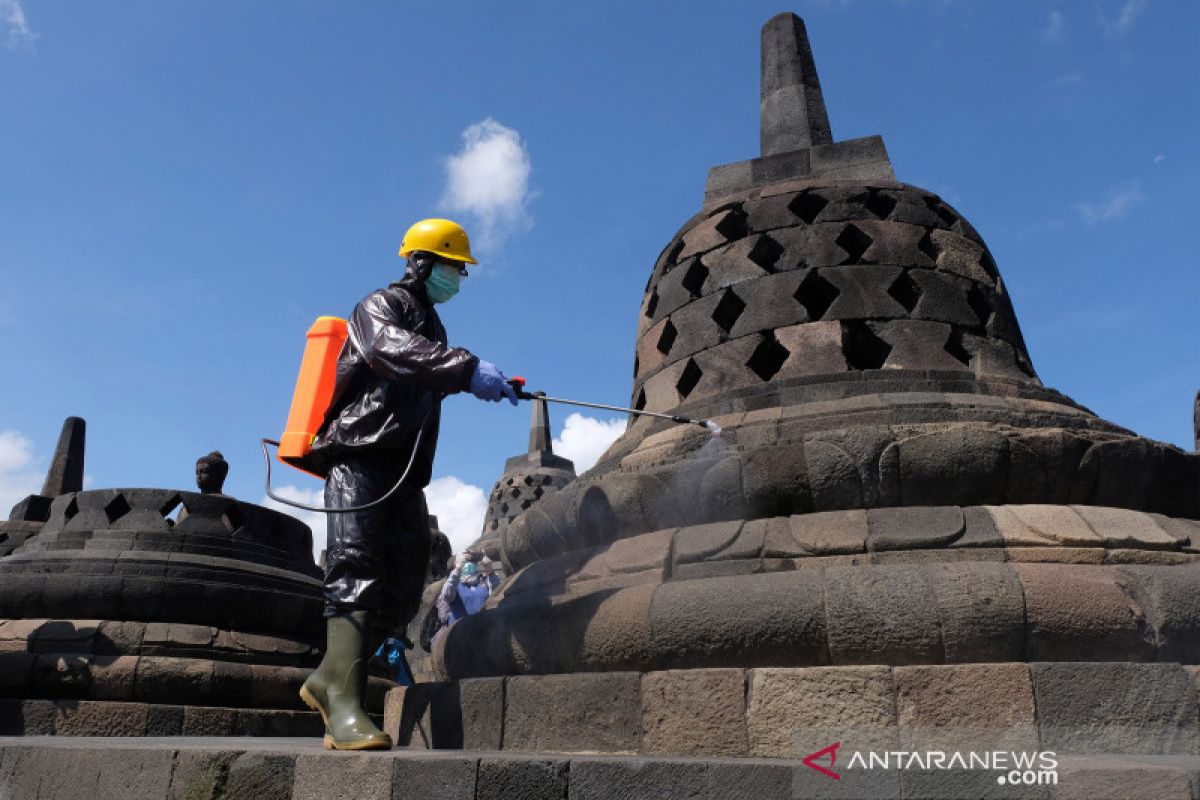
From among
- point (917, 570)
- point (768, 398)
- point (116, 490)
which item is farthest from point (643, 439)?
point (116, 490)

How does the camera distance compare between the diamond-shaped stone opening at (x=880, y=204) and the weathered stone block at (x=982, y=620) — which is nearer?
the weathered stone block at (x=982, y=620)

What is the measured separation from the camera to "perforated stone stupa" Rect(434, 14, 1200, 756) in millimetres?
3070

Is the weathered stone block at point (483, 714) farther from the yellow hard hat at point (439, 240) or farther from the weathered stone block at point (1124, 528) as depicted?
the weathered stone block at point (1124, 528)

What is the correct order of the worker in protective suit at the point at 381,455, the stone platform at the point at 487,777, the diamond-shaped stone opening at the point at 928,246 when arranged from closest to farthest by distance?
1. the stone platform at the point at 487,777
2. the worker in protective suit at the point at 381,455
3. the diamond-shaped stone opening at the point at 928,246

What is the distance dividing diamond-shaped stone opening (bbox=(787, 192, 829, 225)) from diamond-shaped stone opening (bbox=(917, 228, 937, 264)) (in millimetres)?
618

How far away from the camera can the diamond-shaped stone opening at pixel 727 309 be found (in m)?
5.39

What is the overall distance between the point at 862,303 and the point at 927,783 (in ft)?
11.0

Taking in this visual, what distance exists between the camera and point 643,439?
503 centimetres

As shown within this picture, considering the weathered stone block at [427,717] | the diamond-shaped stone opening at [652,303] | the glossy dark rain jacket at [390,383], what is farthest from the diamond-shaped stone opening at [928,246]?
the weathered stone block at [427,717]

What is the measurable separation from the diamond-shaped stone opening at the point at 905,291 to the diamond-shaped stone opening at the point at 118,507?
6984 mm

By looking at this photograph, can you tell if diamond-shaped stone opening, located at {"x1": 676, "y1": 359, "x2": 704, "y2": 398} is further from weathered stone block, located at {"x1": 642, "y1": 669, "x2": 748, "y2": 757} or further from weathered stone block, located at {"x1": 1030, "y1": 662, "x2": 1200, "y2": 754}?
weathered stone block, located at {"x1": 1030, "y1": 662, "x2": 1200, "y2": 754}

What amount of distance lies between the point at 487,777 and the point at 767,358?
3173 millimetres

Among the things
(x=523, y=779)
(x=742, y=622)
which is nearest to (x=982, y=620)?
(x=742, y=622)

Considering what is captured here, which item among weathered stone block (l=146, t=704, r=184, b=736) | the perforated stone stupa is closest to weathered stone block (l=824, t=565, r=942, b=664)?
the perforated stone stupa
